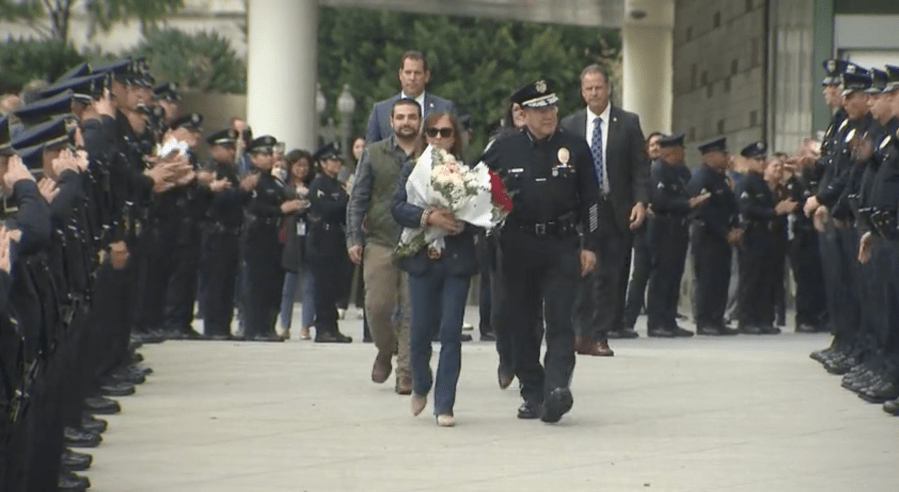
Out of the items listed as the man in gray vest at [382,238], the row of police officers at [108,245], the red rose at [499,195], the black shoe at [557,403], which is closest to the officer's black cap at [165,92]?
the row of police officers at [108,245]

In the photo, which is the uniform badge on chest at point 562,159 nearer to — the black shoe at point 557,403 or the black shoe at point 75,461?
the black shoe at point 557,403

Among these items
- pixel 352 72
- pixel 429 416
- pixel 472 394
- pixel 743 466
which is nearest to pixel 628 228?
pixel 472 394

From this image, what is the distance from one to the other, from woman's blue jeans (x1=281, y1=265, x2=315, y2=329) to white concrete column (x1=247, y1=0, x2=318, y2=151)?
8.26 m

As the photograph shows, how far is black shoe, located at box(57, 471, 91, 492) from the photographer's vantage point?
1180 cm

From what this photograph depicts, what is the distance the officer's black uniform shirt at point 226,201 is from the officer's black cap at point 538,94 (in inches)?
356

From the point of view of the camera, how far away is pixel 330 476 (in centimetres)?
1260

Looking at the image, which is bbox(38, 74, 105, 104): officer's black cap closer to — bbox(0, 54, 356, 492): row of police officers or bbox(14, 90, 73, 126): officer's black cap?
bbox(0, 54, 356, 492): row of police officers

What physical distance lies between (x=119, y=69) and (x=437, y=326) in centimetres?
288

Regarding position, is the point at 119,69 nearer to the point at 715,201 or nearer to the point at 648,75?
the point at 715,201

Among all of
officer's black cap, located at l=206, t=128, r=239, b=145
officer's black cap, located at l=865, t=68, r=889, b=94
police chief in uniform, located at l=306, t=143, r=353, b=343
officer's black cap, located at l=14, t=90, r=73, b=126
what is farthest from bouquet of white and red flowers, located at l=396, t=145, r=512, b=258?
police chief in uniform, located at l=306, t=143, r=353, b=343

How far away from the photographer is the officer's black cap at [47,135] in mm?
11156

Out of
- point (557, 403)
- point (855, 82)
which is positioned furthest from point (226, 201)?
point (557, 403)

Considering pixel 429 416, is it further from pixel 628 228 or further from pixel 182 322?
pixel 182 322

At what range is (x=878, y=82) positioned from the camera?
16.4m
